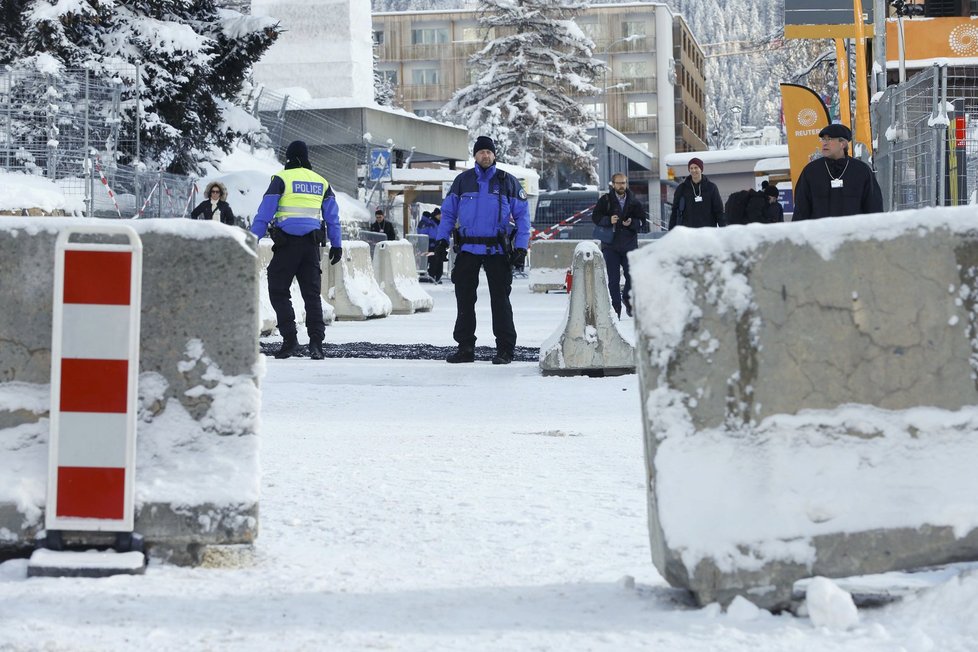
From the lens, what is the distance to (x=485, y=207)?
11297mm

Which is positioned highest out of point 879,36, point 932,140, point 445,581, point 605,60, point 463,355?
point 605,60

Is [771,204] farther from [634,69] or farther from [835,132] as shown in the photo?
[634,69]

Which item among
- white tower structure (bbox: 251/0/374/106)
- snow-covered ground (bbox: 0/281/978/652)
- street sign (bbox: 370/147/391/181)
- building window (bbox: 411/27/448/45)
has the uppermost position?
building window (bbox: 411/27/448/45)

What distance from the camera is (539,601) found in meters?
3.81

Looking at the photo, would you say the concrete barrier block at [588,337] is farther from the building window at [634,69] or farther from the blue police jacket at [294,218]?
the building window at [634,69]

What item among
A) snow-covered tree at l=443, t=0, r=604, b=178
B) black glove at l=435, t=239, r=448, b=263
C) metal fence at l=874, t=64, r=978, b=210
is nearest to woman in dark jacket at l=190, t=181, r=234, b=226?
black glove at l=435, t=239, r=448, b=263

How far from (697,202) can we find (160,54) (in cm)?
1389

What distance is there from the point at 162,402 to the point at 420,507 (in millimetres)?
1265

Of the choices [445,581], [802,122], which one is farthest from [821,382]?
[802,122]

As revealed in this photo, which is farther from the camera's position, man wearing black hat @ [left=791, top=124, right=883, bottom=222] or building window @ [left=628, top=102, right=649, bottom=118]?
building window @ [left=628, top=102, right=649, bottom=118]

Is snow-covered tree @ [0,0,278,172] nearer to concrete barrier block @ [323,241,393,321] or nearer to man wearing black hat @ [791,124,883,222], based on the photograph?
concrete barrier block @ [323,241,393,321]

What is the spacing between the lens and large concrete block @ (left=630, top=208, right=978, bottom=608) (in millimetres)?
3709

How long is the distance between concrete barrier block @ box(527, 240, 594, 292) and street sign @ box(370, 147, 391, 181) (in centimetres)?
694

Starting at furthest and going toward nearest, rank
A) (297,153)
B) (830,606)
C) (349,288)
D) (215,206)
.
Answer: (349,288), (215,206), (297,153), (830,606)
